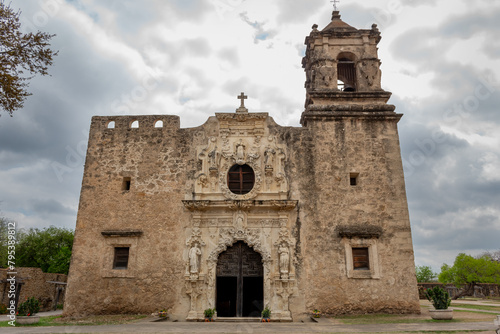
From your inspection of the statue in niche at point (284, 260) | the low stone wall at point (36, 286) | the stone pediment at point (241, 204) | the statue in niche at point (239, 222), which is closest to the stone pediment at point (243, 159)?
the stone pediment at point (241, 204)

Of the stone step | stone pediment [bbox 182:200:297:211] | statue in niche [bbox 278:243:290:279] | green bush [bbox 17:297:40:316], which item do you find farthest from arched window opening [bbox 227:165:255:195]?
green bush [bbox 17:297:40:316]

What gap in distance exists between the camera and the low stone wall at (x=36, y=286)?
1927 centimetres

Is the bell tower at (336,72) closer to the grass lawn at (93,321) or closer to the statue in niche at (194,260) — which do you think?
the statue in niche at (194,260)

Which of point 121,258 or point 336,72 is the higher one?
point 336,72

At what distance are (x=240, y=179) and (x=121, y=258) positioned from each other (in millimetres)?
5441

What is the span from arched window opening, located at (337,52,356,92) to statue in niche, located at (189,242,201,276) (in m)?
9.97

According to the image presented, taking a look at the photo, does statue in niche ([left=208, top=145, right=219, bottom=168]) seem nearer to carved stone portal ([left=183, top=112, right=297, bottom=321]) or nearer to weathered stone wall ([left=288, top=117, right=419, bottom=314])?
carved stone portal ([left=183, top=112, right=297, bottom=321])

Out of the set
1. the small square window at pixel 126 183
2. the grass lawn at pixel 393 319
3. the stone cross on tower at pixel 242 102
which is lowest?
the grass lawn at pixel 393 319

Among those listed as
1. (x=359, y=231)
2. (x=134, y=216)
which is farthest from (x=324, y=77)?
(x=134, y=216)

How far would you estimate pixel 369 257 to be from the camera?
44.7ft

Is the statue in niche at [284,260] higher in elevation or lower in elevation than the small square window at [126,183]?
lower

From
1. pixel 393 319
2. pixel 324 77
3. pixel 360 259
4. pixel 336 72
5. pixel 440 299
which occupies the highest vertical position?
pixel 336 72

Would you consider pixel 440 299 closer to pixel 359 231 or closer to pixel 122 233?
pixel 359 231

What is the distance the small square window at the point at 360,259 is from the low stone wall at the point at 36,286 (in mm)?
16314
